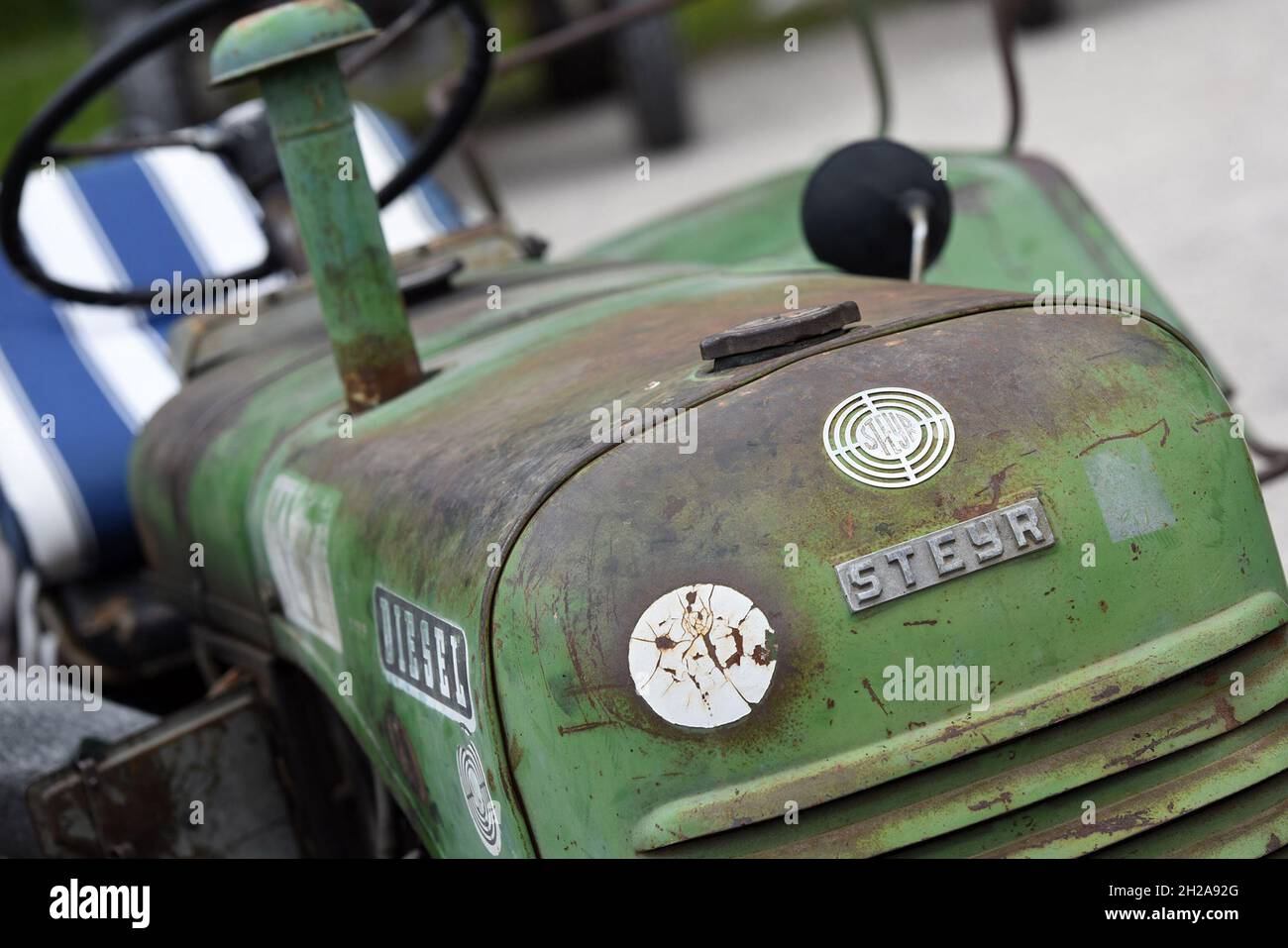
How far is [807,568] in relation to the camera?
1222 millimetres

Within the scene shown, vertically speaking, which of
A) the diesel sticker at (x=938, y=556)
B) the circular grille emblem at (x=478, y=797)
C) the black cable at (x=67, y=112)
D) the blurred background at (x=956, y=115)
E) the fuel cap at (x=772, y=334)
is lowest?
the circular grille emblem at (x=478, y=797)

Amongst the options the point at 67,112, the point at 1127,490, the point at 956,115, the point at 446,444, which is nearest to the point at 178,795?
the point at 446,444

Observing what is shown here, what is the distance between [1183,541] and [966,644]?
208 mm

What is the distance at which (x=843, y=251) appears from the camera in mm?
1946

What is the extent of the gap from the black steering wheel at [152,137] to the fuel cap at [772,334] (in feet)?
3.50

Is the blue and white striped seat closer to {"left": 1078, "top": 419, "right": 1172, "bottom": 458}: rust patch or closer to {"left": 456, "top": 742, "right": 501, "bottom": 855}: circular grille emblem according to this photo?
{"left": 456, "top": 742, "right": 501, "bottom": 855}: circular grille emblem

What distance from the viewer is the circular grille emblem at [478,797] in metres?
1.35

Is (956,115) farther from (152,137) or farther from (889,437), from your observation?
(889,437)

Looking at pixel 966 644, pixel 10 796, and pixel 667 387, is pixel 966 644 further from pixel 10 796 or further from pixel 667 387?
pixel 10 796

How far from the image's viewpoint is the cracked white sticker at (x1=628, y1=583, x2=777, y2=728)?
1.21m

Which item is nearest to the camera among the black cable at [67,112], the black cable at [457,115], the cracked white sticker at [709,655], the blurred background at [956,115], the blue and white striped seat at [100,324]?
the cracked white sticker at [709,655]

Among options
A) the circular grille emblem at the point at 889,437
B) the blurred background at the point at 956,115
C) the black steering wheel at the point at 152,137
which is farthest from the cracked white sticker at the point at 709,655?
the blurred background at the point at 956,115

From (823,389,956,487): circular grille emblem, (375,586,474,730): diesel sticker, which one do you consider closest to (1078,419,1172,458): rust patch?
(823,389,956,487): circular grille emblem

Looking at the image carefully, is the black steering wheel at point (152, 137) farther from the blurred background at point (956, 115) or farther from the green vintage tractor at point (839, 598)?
the blurred background at point (956, 115)
